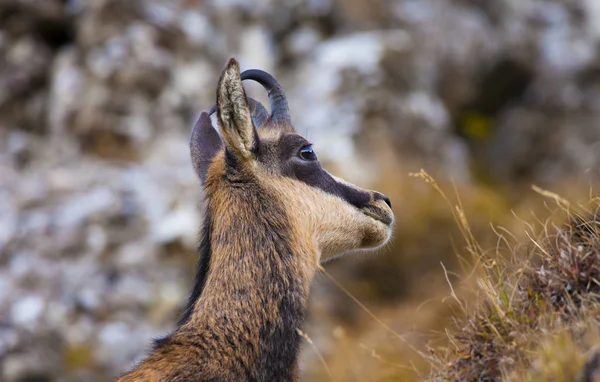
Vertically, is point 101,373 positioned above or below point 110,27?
Result: below

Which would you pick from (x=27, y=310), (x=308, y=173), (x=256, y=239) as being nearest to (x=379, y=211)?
(x=308, y=173)

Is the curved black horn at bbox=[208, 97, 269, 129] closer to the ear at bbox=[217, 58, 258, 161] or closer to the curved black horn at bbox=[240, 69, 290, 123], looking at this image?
the curved black horn at bbox=[240, 69, 290, 123]

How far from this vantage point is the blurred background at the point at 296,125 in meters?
12.5

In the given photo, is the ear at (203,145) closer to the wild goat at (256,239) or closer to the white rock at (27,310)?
the wild goat at (256,239)

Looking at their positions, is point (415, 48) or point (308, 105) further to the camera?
point (415, 48)

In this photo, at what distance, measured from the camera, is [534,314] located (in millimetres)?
4012

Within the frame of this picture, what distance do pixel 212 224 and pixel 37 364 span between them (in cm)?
727

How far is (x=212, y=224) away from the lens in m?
5.24

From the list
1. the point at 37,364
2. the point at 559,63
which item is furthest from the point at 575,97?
the point at 37,364

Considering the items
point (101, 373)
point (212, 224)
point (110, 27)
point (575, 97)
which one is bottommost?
point (212, 224)

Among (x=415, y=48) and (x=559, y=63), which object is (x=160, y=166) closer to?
(x=415, y=48)

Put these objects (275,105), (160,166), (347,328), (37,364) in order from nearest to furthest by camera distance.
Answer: (275,105)
(37,364)
(347,328)
(160,166)

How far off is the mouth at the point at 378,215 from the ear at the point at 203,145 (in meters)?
1.20

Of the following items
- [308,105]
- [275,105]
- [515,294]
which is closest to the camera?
[515,294]
